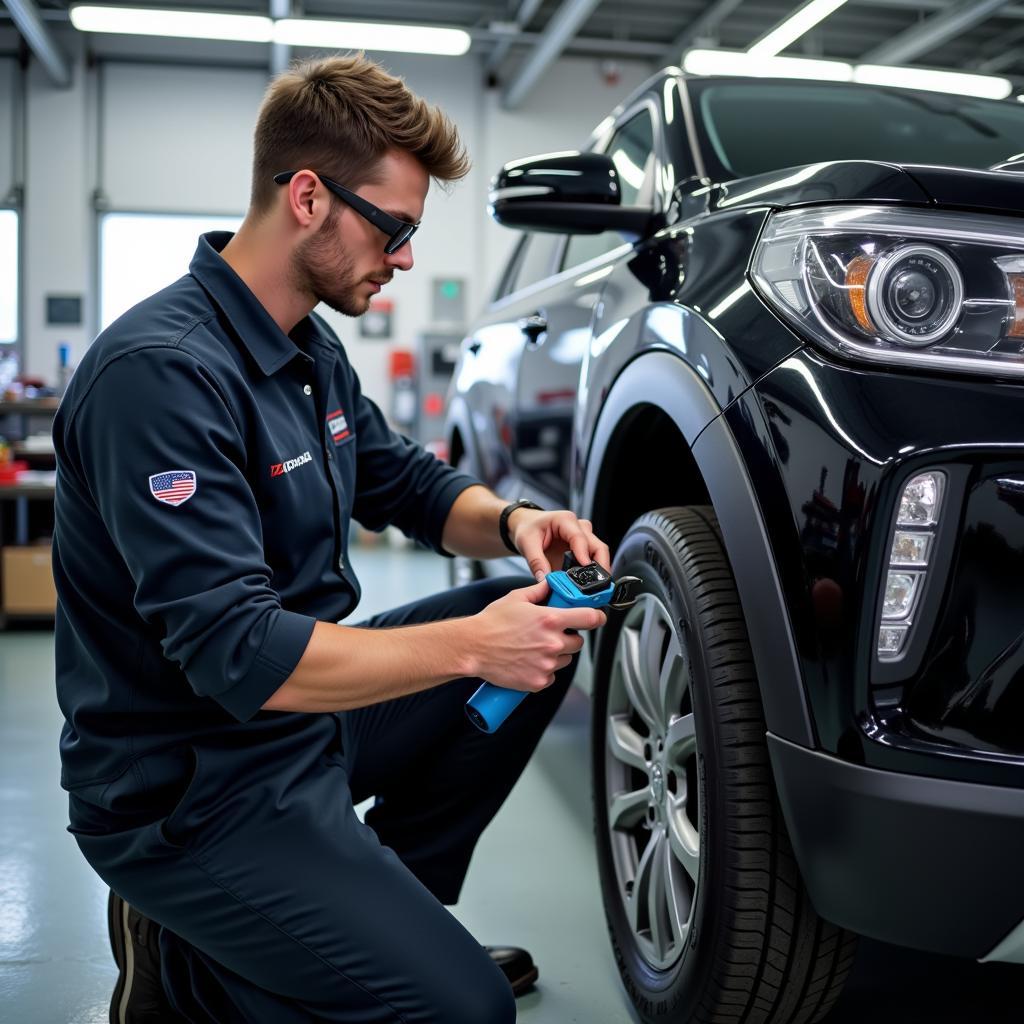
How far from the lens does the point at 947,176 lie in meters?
1.10

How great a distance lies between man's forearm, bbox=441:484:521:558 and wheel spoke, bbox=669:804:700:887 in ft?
1.62

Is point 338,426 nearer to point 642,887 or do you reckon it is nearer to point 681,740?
point 681,740

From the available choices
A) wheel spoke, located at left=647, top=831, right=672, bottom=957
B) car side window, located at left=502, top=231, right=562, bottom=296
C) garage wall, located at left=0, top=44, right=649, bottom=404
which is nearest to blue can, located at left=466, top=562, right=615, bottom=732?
wheel spoke, located at left=647, top=831, right=672, bottom=957

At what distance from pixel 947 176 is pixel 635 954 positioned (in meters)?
1.06

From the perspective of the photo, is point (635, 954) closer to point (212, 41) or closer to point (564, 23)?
point (564, 23)

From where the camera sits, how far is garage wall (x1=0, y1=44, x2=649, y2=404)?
9289 millimetres

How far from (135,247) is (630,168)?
8513 mm

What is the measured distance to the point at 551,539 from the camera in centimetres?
156

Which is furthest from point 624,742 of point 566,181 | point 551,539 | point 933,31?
point 933,31

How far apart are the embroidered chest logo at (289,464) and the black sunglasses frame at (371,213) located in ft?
0.92

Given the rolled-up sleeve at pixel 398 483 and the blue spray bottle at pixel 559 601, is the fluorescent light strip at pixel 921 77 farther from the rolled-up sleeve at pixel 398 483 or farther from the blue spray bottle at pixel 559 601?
the blue spray bottle at pixel 559 601

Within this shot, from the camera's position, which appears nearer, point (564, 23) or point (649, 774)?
point (649, 774)

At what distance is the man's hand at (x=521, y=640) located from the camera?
1162 millimetres

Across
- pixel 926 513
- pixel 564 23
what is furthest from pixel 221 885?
pixel 564 23
